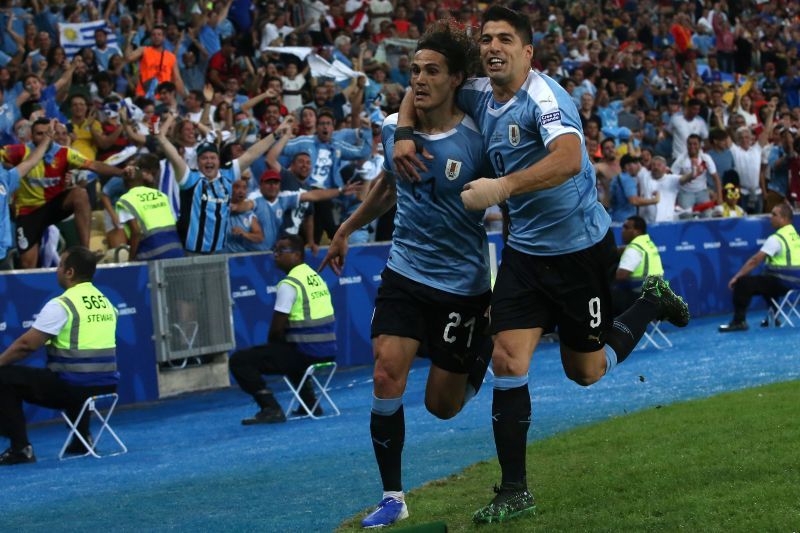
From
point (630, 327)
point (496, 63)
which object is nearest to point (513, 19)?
point (496, 63)

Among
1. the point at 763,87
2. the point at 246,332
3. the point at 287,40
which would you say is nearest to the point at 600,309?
the point at 246,332

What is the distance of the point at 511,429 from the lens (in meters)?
6.45

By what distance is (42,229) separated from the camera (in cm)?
1435

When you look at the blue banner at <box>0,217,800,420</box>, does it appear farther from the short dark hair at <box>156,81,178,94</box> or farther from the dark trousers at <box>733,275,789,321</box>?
the short dark hair at <box>156,81,178,94</box>

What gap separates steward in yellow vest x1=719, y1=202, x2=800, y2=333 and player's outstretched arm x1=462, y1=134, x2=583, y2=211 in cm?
1241

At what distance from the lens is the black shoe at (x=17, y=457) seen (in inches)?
430

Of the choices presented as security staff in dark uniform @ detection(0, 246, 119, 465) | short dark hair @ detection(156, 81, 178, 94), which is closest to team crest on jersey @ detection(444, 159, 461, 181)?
security staff in dark uniform @ detection(0, 246, 119, 465)

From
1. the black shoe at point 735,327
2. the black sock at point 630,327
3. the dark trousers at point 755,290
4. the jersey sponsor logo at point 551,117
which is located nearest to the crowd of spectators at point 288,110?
the dark trousers at point 755,290

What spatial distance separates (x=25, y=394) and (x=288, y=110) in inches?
388

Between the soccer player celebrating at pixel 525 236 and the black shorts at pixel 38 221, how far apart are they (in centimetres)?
838

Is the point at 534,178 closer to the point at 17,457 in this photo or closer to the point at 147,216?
the point at 17,457

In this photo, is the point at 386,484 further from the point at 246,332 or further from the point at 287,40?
the point at 287,40

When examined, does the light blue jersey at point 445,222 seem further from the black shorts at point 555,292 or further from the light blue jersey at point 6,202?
the light blue jersey at point 6,202

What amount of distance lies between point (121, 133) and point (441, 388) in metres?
10.4
